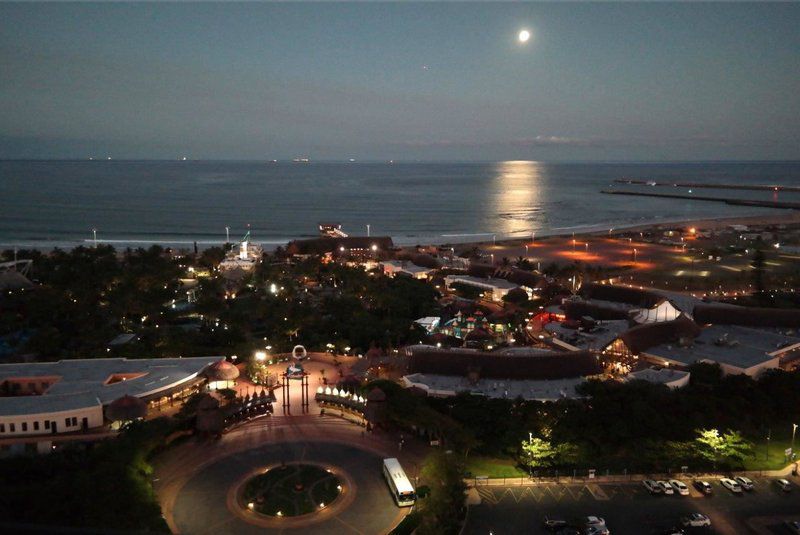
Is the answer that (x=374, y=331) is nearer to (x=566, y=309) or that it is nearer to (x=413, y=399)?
(x=413, y=399)

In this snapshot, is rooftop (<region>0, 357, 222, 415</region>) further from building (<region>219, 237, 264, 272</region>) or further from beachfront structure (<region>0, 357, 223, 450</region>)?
building (<region>219, 237, 264, 272</region>)

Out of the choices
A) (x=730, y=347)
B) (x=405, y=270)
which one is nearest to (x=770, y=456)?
(x=730, y=347)

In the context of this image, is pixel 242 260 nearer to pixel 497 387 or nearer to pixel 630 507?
pixel 497 387

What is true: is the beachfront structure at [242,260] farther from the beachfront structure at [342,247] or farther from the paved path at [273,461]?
the paved path at [273,461]

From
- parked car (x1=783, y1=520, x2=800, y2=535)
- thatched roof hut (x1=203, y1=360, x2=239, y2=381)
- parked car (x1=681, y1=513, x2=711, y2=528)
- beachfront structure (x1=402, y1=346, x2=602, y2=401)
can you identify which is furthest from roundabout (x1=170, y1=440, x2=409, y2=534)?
parked car (x1=783, y1=520, x2=800, y2=535)

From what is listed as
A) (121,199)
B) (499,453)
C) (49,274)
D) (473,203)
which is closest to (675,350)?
(499,453)

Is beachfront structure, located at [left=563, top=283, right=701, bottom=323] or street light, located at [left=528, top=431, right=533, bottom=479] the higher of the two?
beachfront structure, located at [left=563, top=283, right=701, bottom=323]

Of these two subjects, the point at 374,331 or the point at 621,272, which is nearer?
the point at 374,331
